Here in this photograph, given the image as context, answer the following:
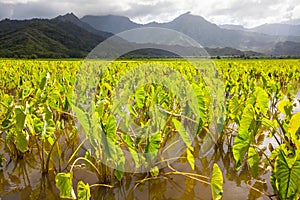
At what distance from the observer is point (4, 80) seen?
740cm

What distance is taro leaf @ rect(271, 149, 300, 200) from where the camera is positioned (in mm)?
1465

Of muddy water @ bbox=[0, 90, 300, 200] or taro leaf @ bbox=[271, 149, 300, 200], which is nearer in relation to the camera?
taro leaf @ bbox=[271, 149, 300, 200]

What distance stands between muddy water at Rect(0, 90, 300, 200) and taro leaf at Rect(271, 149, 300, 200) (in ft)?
1.92

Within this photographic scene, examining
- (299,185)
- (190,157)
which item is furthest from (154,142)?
(299,185)

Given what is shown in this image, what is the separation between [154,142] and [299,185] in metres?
0.94

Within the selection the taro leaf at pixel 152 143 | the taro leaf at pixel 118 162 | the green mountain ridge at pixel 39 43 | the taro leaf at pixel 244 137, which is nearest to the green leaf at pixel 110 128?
the taro leaf at pixel 118 162

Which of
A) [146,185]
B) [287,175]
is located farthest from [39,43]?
[287,175]

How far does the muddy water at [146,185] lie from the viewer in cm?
228

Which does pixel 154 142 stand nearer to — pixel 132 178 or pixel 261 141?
pixel 132 178

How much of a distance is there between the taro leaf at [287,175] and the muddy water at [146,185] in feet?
1.92

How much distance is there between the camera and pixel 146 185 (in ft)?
7.96

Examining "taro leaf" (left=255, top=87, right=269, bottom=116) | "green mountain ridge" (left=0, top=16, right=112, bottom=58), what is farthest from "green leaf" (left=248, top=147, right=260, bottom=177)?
"green mountain ridge" (left=0, top=16, right=112, bottom=58)

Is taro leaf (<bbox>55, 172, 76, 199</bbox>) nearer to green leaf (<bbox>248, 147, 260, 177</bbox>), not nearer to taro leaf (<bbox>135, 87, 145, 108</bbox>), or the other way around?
green leaf (<bbox>248, 147, 260, 177</bbox>)

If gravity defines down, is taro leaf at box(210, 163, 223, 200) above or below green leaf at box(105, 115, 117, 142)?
below
